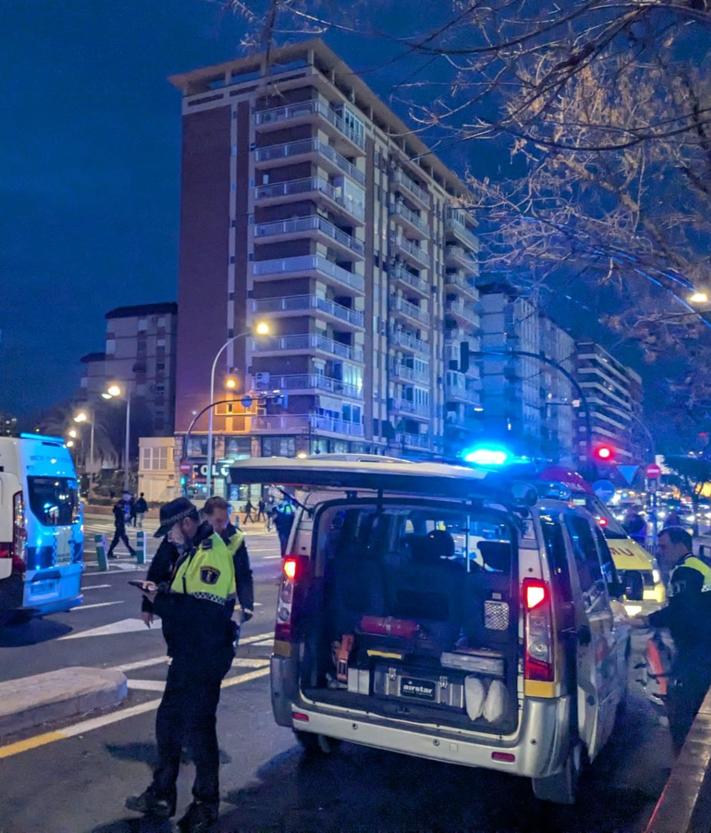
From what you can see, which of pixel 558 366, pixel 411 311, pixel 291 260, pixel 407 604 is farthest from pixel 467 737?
pixel 411 311

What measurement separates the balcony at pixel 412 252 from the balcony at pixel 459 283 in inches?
198

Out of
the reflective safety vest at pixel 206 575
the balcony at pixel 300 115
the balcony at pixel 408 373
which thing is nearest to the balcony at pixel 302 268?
the balcony at pixel 300 115

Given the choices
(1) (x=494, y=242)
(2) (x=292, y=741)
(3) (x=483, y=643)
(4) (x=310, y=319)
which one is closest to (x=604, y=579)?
(3) (x=483, y=643)

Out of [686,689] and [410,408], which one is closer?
[686,689]

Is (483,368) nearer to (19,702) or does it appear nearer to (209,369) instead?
(209,369)

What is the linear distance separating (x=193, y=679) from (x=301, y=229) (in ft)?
158

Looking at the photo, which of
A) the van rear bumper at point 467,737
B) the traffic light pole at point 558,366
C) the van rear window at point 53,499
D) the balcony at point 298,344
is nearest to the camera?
the van rear bumper at point 467,737

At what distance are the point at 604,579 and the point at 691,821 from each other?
2.07 metres

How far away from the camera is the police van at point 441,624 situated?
4.40m

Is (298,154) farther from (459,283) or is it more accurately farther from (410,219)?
(459,283)

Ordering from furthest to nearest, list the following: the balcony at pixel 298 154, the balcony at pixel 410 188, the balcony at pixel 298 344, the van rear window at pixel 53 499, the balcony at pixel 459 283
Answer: the balcony at pixel 459 283
the balcony at pixel 410 188
the balcony at pixel 298 154
the balcony at pixel 298 344
the van rear window at pixel 53 499

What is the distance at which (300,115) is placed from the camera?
50719 mm

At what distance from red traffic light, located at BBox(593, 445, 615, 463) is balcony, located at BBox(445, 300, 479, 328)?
51425mm

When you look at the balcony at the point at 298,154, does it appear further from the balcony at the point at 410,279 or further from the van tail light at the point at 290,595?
the van tail light at the point at 290,595
